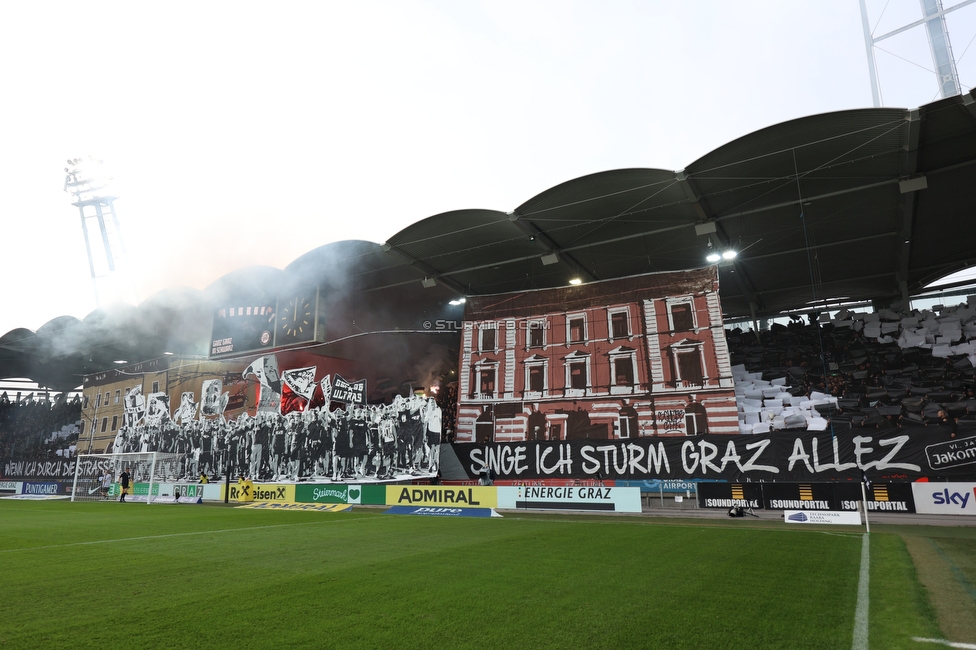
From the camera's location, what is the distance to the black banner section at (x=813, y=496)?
16.0 m

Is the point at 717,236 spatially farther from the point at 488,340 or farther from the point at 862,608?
the point at 862,608

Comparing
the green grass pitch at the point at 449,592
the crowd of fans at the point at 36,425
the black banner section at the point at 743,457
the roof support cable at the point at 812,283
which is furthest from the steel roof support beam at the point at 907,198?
the crowd of fans at the point at 36,425

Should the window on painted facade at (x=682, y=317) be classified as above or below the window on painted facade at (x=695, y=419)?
above

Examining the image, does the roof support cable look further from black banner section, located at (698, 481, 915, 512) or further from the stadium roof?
black banner section, located at (698, 481, 915, 512)

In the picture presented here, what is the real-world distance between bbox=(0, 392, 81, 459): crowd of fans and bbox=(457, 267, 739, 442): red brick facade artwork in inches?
1411

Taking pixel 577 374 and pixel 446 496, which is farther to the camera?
pixel 577 374

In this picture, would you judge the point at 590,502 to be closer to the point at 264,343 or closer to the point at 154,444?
the point at 264,343

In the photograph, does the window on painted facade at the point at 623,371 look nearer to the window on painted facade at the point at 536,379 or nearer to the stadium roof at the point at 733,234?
the window on painted facade at the point at 536,379

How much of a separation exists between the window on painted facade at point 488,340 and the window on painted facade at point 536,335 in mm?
2158

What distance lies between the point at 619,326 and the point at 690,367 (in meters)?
4.01

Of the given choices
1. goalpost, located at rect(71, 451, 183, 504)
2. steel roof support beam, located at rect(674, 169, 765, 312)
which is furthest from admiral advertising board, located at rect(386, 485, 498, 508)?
goalpost, located at rect(71, 451, 183, 504)

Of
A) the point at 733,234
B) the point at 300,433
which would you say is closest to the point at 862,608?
the point at 733,234

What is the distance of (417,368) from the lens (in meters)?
34.6

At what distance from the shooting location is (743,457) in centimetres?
2084
